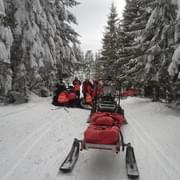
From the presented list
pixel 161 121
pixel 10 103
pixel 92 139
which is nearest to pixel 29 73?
pixel 10 103

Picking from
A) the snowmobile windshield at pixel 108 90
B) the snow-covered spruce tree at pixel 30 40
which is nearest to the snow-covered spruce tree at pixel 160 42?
the snowmobile windshield at pixel 108 90

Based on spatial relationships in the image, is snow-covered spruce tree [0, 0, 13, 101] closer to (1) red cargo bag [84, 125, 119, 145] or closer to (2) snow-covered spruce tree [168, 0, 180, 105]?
(1) red cargo bag [84, 125, 119, 145]

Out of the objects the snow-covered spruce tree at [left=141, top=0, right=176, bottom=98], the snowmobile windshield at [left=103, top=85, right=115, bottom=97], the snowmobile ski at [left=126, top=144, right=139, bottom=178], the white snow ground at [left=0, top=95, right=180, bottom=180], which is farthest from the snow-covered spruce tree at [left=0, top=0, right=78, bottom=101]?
the snowmobile ski at [left=126, top=144, right=139, bottom=178]

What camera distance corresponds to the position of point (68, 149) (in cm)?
620

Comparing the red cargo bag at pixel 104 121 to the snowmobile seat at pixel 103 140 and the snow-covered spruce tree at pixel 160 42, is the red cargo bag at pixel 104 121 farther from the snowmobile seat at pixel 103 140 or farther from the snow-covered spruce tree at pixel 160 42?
the snow-covered spruce tree at pixel 160 42

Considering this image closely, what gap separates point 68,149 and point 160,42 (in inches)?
284

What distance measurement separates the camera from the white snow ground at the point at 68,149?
478 centimetres

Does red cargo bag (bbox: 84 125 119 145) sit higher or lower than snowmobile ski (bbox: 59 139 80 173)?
higher

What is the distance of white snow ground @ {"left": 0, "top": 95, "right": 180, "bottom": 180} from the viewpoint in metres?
4.78

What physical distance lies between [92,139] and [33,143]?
7.60 ft

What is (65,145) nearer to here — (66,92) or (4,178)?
(4,178)

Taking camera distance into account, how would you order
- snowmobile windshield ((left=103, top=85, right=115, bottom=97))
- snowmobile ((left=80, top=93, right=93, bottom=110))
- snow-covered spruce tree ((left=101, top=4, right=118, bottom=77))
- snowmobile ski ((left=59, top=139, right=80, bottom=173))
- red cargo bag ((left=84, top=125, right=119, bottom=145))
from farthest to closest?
snow-covered spruce tree ((left=101, top=4, right=118, bottom=77)), snowmobile ((left=80, top=93, right=93, bottom=110)), snowmobile windshield ((left=103, top=85, right=115, bottom=97)), red cargo bag ((left=84, top=125, right=119, bottom=145)), snowmobile ski ((left=59, top=139, right=80, bottom=173))

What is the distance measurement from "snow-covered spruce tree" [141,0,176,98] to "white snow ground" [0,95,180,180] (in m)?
2.31

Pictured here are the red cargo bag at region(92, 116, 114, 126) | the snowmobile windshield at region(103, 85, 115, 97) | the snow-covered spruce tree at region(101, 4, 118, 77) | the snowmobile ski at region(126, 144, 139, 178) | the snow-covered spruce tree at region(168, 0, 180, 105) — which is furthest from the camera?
the snow-covered spruce tree at region(101, 4, 118, 77)
